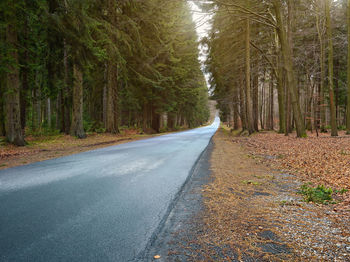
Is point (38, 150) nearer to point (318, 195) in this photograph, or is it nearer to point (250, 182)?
point (250, 182)

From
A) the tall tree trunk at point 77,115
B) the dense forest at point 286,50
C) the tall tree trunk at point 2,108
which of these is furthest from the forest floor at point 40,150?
the dense forest at point 286,50

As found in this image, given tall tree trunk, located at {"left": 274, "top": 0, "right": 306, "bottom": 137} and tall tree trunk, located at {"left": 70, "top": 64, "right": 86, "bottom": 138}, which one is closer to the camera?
tall tree trunk, located at {"left": 274, "top": 0, "right": 306, "bottom": 137}

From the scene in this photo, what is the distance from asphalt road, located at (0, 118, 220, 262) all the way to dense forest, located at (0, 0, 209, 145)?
25.3 feet

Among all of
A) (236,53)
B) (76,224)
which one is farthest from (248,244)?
(236,53)

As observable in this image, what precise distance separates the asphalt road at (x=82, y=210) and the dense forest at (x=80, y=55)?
7697 mm

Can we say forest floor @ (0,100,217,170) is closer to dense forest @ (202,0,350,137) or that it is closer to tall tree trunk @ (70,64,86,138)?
tall tree trunk @ (70,64,86,138)

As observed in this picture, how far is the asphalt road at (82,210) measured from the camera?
2.51 meters

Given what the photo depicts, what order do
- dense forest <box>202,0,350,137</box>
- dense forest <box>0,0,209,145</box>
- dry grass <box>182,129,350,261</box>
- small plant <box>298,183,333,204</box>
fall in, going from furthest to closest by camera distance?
dense forest <box>202,0,350,137</box>
dense forest <box>0,0,209,145</box>
small plant <box>298,183,333,204</box>
dry grass <box>182,129,350,261</box>

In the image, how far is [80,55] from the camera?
520 inches

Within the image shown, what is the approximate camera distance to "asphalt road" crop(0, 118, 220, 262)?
8.25 ft

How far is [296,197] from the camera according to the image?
4.38 metres

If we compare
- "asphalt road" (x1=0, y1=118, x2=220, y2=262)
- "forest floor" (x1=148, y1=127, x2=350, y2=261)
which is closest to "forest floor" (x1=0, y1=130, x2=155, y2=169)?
"asphalt road" (x1=0, y1=118, x2=220, y2=262)

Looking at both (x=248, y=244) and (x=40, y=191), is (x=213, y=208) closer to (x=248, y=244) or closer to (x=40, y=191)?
(x=248, y=244)

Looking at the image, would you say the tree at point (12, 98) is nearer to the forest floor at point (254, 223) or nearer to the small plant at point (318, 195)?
the forest floor at point (254, 223)
